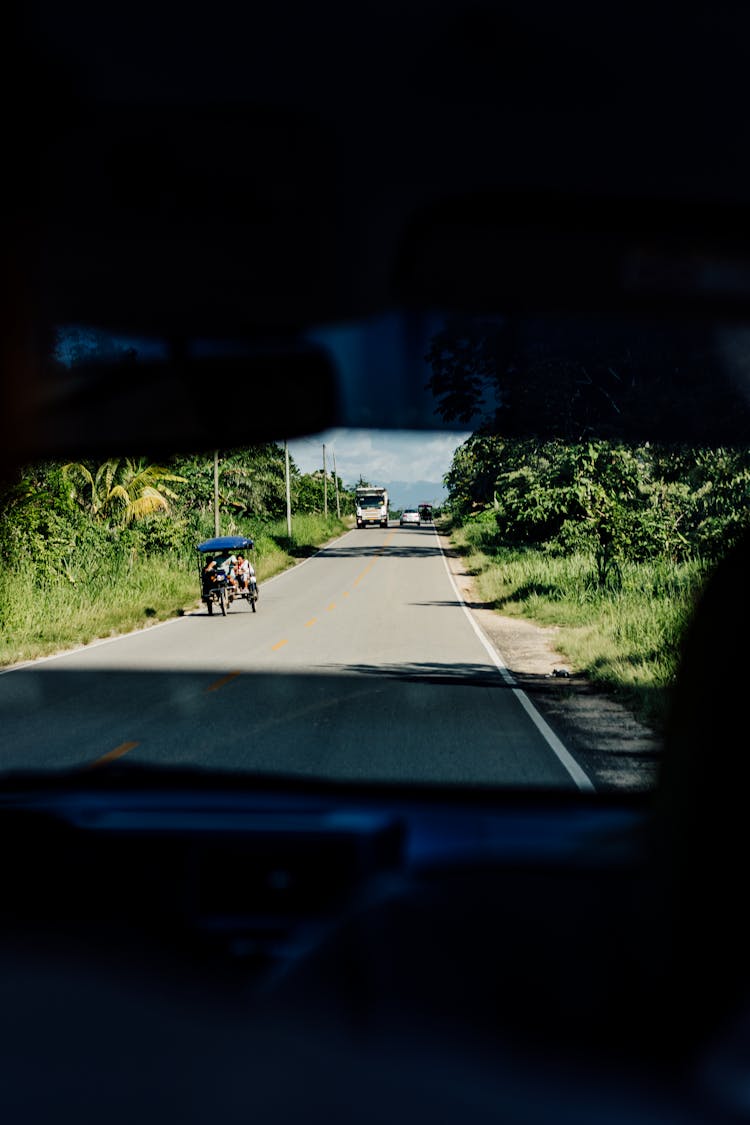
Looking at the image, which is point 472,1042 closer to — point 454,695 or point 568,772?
point 568,772

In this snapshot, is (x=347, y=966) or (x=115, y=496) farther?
(x=115, y=496)

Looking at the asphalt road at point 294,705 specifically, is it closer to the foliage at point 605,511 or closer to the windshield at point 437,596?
the windshield at point 437,596

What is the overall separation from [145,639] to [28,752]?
10257 mm

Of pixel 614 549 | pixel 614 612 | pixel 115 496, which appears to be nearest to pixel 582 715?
pixel 614 612

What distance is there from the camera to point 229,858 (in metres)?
3.13

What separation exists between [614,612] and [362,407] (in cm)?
1551

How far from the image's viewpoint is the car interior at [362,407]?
1848 millimetres

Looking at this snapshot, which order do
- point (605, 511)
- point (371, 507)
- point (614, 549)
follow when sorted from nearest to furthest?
point (614, 549) → point (605, 511) → point (371, 507)

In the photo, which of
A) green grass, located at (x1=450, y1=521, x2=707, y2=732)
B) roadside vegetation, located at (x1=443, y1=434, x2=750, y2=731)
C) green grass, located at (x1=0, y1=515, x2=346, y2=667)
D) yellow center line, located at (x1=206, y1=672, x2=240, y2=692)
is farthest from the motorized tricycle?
yellow center line, located at (x1=206, y1=672, x2=240, y2=692)

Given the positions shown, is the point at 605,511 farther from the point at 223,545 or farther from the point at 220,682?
the point at 220,682

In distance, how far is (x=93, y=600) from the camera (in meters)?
23.2

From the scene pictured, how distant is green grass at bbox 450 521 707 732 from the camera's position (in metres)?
12.0

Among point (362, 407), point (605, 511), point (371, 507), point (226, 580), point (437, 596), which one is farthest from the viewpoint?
point (371, 507)

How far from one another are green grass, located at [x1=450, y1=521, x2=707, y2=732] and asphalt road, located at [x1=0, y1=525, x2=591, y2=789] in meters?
1.20
